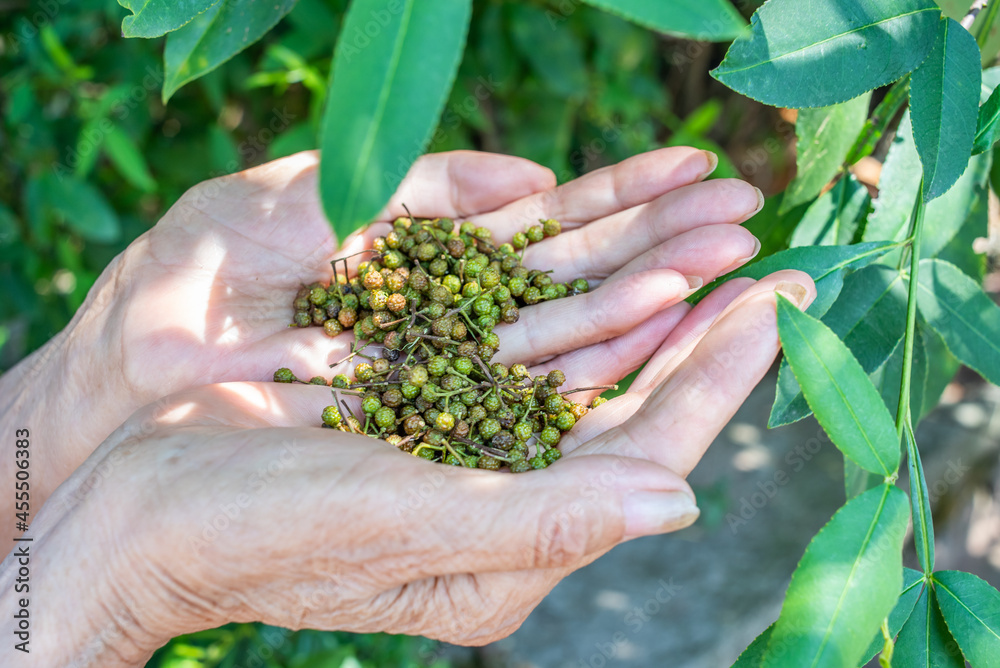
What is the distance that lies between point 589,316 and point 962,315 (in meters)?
0.85

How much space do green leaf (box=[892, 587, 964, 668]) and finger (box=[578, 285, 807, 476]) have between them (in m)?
0.48

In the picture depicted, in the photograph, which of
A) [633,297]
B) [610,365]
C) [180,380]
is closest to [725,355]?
[633,297]

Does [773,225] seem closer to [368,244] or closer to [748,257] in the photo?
[748,257]

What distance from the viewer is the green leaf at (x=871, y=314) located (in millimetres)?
1569

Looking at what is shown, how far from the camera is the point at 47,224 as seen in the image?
2.60 meters

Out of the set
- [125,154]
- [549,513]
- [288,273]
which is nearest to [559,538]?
[549,513]

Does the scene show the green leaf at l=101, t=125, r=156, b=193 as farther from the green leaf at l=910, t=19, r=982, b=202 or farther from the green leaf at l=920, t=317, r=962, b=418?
the green leaf at l=920, t=317, r=962, b=418

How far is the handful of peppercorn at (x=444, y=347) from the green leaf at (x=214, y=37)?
0.74 m

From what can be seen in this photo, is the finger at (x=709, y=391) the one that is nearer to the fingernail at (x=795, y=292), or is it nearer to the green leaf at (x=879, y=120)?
the fingernail at (x=795, y=292)

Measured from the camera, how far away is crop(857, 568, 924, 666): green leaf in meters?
1.26

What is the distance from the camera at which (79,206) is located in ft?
8.19

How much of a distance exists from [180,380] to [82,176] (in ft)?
3.68

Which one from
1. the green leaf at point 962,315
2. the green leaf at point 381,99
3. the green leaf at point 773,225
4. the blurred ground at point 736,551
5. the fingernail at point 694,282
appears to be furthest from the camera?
the blurred ground at point 736,551

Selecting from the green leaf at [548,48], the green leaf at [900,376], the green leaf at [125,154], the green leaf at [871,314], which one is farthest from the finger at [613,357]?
the green leaf at [125,154]
